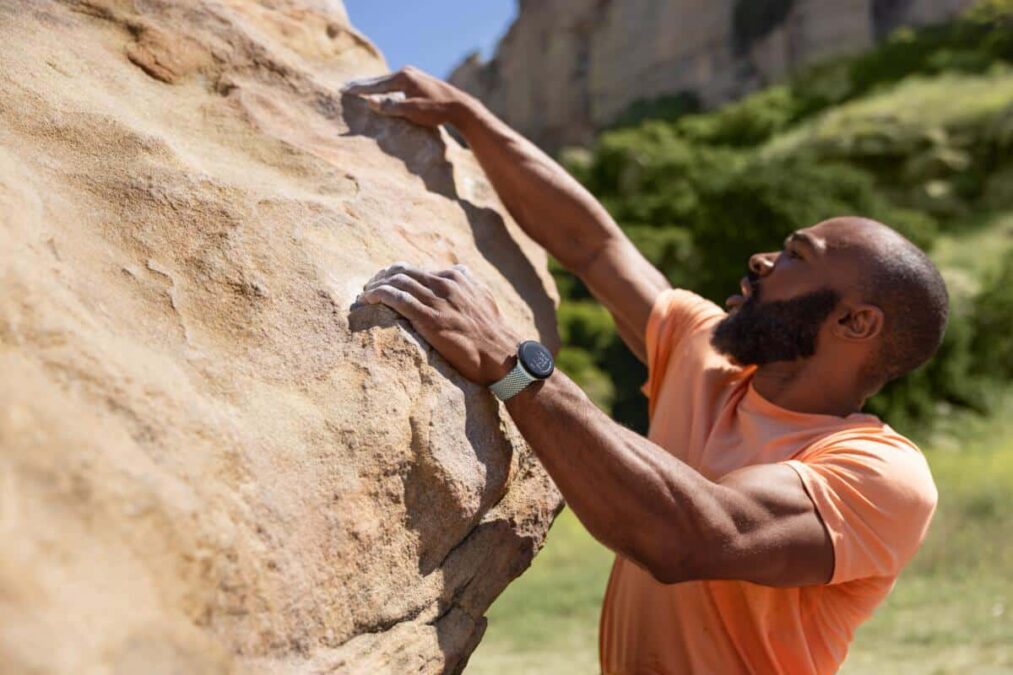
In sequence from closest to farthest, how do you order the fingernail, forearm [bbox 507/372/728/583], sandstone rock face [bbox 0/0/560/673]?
sandstone rock face [bbox 0/0/560/673] < forearm [bbox 507/372/728/583] < the fingernail

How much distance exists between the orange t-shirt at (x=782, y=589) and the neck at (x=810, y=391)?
4cm

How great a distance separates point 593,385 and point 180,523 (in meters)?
13.4

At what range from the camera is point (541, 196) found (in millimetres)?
2977

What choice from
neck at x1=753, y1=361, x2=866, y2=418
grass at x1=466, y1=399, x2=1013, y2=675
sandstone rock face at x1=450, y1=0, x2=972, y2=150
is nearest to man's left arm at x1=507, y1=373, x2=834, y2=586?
neck at x1=753, y1=361, x2=866, y2=418

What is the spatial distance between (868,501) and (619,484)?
0.61 meters

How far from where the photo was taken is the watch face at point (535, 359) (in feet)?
6.63

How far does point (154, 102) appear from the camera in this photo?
2393 millimetres

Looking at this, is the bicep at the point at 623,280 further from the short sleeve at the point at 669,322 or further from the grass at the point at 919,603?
the grass at the point at 919,603

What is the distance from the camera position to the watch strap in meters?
2.02

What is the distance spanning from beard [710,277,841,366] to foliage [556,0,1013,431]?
31.4 feet

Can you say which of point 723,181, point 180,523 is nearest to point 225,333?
point 180,523

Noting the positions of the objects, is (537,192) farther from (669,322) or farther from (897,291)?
(897,291)

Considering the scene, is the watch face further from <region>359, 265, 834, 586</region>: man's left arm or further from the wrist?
the wrist

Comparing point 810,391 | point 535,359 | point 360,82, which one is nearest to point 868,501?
point 810,391
